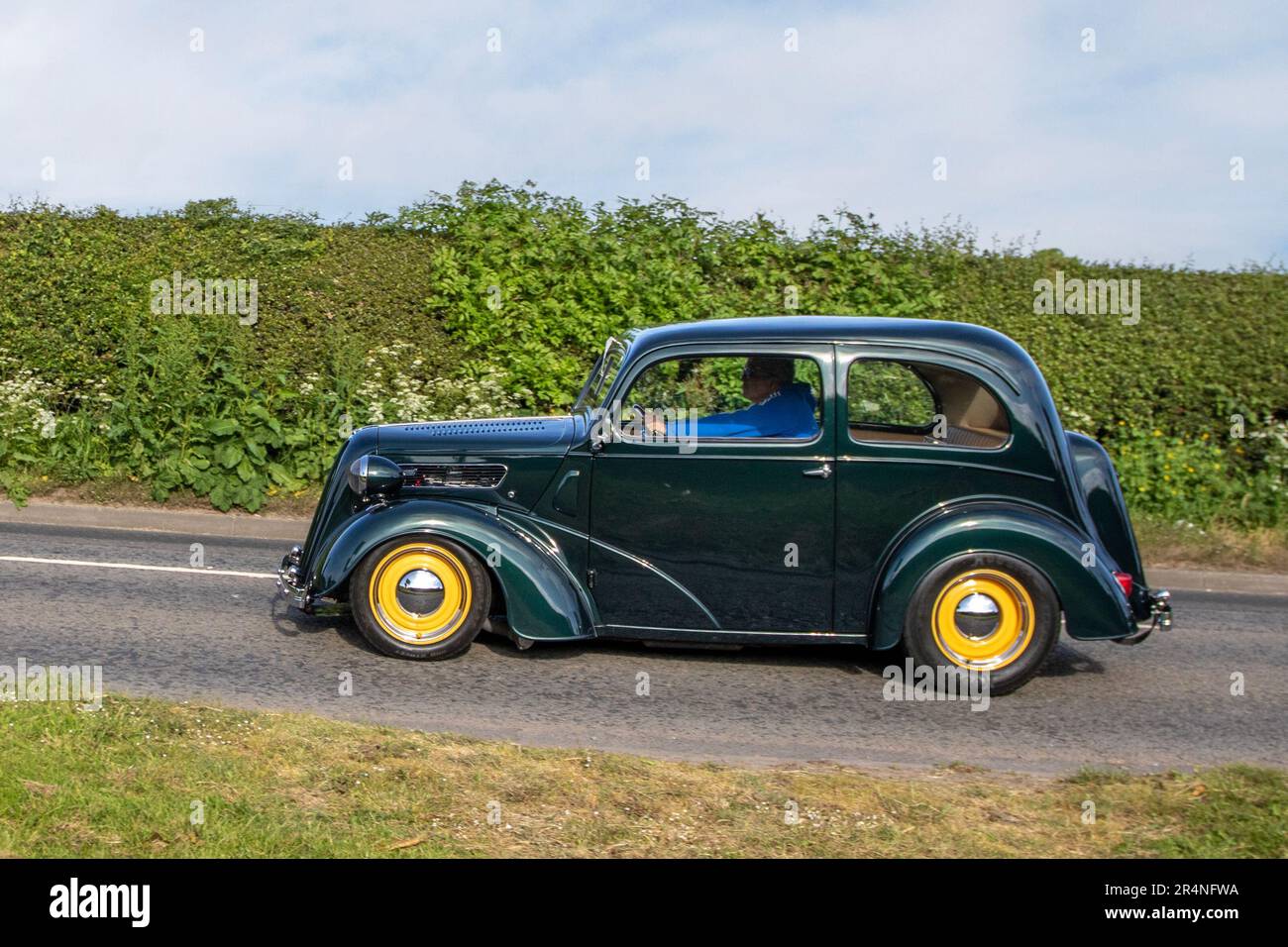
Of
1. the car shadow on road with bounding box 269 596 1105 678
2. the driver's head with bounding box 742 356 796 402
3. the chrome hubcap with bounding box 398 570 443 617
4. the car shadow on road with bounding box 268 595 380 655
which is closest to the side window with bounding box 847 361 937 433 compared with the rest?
the driver's head with bounding box 742 356 796 402

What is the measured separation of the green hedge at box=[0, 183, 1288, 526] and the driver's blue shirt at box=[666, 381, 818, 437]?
596cm

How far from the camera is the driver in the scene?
22.4 feet

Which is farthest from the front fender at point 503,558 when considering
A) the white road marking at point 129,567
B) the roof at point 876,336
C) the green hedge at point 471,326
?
the green hedge at point 471,326

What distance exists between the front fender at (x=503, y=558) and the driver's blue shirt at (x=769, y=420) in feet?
3.12

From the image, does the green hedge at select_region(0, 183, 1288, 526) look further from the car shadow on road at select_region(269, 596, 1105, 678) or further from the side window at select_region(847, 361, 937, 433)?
the side window at select_region(847, 361, 937, 433)

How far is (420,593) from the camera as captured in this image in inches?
271

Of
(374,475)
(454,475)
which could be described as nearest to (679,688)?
(454,475)

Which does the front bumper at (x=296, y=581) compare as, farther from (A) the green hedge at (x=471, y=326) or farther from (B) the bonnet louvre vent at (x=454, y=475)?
(A) the green hedge at (x=471, y=326)

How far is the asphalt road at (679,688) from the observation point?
597cm

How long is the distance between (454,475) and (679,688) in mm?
1632

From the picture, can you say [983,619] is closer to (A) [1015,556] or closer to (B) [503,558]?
(A) [1015,556]
